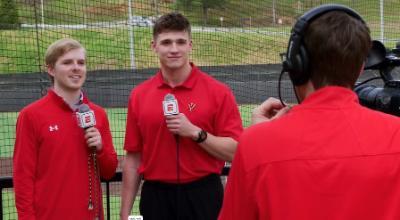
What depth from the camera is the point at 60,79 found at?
298cm

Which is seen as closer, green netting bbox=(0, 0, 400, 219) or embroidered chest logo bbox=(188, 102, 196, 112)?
embroidered chest logo bbox=(188, 102, 196, 112)

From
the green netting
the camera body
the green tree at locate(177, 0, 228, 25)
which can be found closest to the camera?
the camera body

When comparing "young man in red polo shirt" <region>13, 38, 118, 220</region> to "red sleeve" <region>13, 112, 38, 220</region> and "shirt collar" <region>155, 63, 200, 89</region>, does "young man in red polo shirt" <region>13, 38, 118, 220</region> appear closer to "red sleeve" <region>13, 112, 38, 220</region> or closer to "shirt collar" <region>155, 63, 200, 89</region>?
"red sleeve" <region>13, 112, 38, 220</region>

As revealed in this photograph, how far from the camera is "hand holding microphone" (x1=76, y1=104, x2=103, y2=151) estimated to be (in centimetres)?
283

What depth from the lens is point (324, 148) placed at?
1.38 meters

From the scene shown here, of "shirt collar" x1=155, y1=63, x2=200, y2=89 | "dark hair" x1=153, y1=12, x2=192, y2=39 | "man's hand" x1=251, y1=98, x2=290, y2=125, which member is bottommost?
"man's hand" x1=251, y1=98, x2=290, y2=125

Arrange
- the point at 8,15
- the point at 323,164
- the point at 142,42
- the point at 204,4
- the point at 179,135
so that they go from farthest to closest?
1. the point at 142,42
2. the point at 8,15
3. the point at 204,4
4. the point at 179,135
5. the point at 323,164

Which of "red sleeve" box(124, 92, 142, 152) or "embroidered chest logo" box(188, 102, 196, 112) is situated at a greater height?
"embroidered chest logo" box(188, 102, 196, 112)

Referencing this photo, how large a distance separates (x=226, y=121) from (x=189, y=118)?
197 mm

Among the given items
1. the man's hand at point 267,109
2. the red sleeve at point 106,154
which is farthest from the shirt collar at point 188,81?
the man's hand at point 267,109

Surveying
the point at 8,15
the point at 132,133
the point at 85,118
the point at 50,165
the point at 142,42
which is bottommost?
the point at 50,165

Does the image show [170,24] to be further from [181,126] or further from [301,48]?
[301,48]

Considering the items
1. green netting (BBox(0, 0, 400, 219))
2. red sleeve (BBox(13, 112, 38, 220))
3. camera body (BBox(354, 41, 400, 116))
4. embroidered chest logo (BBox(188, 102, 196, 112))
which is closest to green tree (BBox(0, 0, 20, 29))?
green netting (BBox(0, 0, 400, 219))

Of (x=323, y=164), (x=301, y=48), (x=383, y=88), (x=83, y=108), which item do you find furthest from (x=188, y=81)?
(x=323, y=164)
